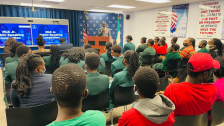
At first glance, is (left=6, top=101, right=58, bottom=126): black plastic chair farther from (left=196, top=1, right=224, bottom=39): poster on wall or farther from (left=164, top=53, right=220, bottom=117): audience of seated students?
(left=196, top=1, right=224, bottom=39): poster on wall

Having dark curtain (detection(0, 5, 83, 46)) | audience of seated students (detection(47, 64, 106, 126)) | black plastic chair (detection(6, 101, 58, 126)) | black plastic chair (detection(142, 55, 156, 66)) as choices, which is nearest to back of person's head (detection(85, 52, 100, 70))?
black plastic chair (detection(6, 101, 58, 126))

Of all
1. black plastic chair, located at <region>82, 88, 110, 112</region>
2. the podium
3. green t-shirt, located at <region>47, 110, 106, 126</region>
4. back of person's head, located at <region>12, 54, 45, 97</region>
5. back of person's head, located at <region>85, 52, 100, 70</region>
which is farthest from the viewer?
the podium

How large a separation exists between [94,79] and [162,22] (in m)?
7.04

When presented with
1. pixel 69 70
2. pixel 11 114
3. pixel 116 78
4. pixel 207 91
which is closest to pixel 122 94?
pixel 116 78

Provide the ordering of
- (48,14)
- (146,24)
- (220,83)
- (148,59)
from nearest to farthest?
(220,83) < (148,59) < (48,14) < (146,24)

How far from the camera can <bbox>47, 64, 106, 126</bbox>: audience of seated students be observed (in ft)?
2.44

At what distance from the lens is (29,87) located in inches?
60.4

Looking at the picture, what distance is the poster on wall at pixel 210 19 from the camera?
5750mm

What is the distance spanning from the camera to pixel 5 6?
A: 292 inches

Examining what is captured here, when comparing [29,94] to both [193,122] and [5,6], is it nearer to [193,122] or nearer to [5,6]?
[193,122]

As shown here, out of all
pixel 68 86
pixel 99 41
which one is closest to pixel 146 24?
pixel 99 41

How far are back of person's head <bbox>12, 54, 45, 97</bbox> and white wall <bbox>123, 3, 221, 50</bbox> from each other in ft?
22.1

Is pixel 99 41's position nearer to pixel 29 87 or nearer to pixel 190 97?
pixel 29 87

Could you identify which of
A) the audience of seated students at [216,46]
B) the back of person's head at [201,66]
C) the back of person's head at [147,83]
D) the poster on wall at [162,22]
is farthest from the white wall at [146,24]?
the back of person's head at [147,83]
